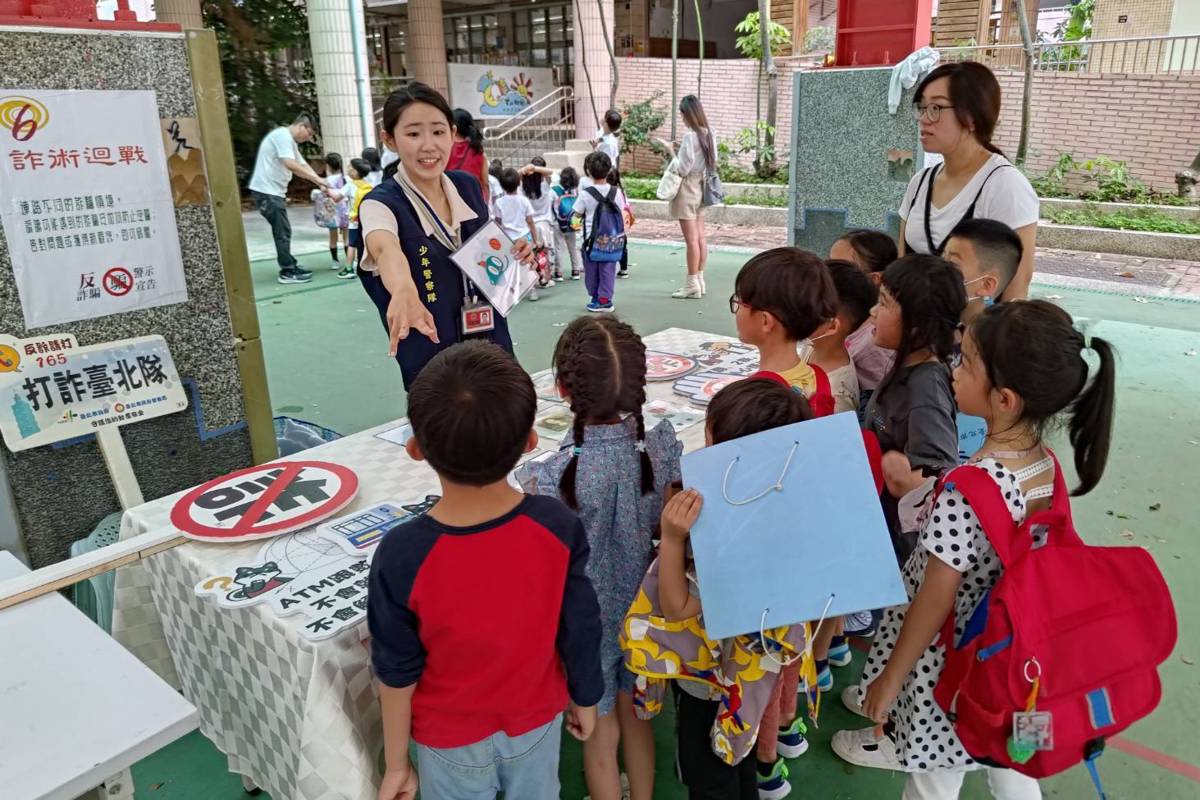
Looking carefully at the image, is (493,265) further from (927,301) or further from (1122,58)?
(1122,58)

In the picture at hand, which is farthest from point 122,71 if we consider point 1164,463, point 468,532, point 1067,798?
point 1164,463

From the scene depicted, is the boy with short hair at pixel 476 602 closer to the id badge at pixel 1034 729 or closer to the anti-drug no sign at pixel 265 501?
the anti-drug no sign at pixel 265 501

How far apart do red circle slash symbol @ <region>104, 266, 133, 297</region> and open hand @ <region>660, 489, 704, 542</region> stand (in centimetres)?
171

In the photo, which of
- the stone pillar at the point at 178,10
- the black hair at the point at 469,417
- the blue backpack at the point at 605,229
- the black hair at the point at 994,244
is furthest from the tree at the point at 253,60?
the black hair at the point at 469,417

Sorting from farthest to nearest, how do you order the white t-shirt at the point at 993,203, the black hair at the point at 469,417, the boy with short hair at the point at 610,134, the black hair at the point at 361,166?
1. the boy with short hair at the point at 610,134
2. the black hair at the point at 361,166
3. the white t-shirt at the point at 993,203
4. the black hair at the point at 469,417

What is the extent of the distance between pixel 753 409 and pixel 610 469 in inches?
11.1

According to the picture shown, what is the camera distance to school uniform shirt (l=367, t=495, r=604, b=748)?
3.54ft

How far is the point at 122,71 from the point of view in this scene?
2.01 m

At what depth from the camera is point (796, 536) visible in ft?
3.69

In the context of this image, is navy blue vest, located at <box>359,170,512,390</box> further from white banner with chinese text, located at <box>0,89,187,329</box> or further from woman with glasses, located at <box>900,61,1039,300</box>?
woman with glasses, located at <box>900,61,1039,300</box>

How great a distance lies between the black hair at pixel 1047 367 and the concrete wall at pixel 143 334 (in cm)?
200

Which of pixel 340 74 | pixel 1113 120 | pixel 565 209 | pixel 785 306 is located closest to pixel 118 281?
pixel 785 306

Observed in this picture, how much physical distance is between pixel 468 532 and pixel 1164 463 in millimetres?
3227

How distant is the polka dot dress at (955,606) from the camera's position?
1229 millimetres
